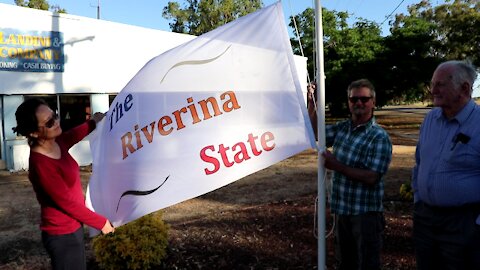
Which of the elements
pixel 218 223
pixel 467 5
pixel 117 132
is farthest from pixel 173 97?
pixel 467 5

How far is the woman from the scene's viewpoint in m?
2.56

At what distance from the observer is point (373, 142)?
276 centimetres

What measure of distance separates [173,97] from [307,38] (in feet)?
99.0

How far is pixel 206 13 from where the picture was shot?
4172 centimetres

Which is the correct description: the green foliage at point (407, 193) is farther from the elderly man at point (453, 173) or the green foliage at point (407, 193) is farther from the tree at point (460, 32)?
the tree at point (460, 32)

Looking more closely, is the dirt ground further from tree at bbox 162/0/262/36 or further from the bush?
tree at bbox 162/0/262/36

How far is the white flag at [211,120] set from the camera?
2648 mm

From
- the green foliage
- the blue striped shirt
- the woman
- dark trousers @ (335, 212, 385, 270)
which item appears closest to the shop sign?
the green foliage

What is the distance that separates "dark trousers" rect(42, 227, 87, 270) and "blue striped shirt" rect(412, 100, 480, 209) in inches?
86.0

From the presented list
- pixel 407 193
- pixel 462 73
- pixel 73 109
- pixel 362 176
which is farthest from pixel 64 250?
pixel 73 109

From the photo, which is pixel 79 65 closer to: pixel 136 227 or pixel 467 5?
pixel 136 227

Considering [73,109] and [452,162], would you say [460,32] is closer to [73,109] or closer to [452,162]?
[73,109]

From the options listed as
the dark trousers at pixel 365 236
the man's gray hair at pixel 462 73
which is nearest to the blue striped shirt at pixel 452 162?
the man's gray hair at pixel 462 73

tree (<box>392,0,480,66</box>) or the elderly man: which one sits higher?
tree (<box>392,0,480,66</box>)
